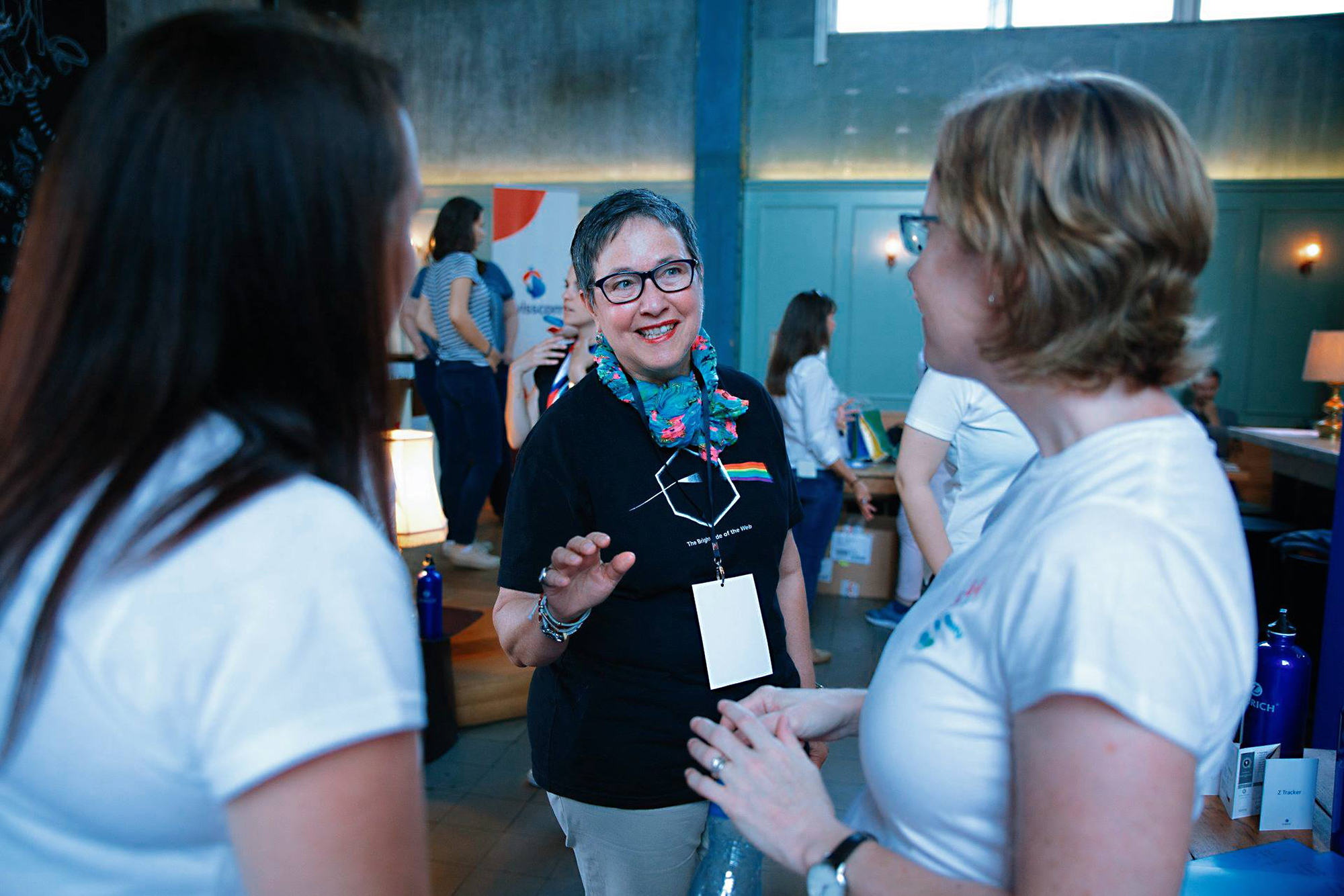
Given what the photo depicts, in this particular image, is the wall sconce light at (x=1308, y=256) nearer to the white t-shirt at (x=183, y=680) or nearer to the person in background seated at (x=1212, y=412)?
the person in background seated at (x=1212, y=412)

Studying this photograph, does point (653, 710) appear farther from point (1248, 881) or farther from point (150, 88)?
point (150, 88)

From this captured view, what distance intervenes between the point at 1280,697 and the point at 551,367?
2578 millimetres

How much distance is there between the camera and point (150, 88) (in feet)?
1.86

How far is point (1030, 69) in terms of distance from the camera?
8172mm

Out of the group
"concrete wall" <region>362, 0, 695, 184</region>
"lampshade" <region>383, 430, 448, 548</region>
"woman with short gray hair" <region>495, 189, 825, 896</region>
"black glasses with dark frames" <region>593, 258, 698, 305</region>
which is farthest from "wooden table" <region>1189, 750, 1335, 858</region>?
"concrete wall" <region>362, 0, 695, 184</region>

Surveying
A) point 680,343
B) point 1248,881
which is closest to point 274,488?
point 680,343

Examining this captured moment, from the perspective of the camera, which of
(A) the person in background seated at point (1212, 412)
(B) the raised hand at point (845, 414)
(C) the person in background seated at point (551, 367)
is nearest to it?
(C) the person in background seated at point (551, 367)

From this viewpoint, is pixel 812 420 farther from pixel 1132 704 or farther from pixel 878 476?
pixel 1132 704

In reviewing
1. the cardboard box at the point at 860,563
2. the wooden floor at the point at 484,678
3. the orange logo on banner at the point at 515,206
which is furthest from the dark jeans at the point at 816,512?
the orange logo on banner at the point at 515,206

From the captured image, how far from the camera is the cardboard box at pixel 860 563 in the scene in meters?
5.26

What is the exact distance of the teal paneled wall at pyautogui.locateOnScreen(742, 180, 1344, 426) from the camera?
8367 millimetres

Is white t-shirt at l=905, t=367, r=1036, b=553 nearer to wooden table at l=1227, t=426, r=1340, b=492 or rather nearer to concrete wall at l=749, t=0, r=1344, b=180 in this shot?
wooden table at l=1227, t=426, r=1340, b=492

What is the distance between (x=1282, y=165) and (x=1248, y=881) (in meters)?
9.45

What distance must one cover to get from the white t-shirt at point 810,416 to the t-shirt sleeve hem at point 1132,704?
3600mm
